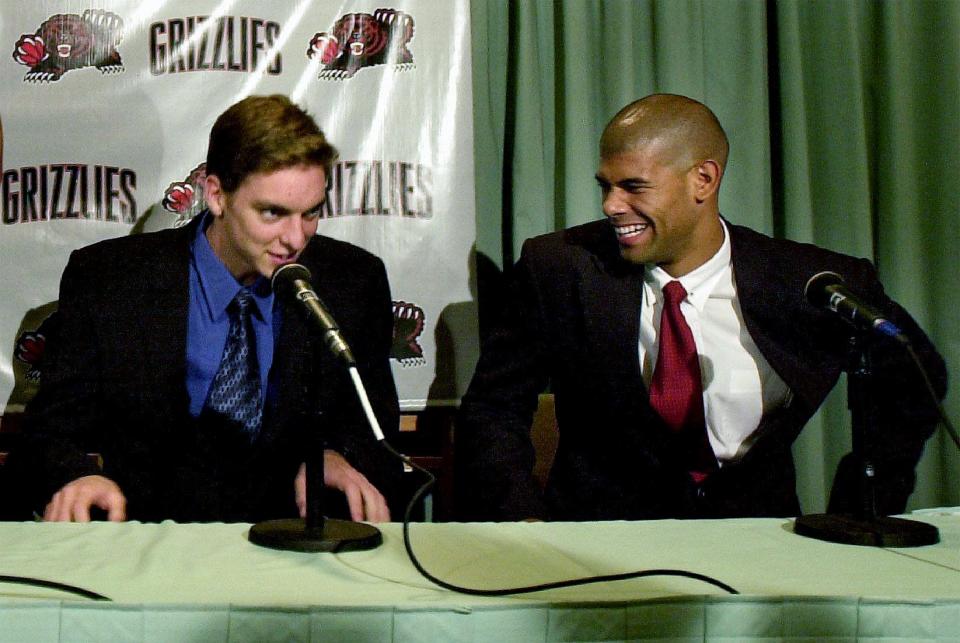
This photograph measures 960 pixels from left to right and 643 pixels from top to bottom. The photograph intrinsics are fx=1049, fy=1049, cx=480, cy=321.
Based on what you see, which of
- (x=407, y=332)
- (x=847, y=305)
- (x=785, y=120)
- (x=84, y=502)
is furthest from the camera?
(x=785, y=120)

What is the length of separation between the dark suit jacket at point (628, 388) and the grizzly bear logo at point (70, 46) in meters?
1.08

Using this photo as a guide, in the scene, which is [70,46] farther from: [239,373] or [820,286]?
[820,286]

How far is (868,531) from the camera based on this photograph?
51.0 inches

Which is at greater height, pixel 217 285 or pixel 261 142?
pixel 261 142

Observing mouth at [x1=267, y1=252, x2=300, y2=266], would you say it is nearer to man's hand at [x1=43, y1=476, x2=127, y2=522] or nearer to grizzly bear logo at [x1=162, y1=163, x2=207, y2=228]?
grizzly bear logo at [x1=162, y1=163, x2=207, y2=228]

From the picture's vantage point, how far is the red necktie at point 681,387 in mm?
1954

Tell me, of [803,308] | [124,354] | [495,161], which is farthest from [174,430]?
[803,308]

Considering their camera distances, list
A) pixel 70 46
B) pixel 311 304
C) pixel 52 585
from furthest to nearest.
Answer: pixel 70 46
pixel 311 304
pixel 52 585

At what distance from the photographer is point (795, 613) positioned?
0.95 m

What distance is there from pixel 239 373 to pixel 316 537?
81 centimetres

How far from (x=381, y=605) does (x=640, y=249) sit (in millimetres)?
1262

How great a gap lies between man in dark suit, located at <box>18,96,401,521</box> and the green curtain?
0.71 meters

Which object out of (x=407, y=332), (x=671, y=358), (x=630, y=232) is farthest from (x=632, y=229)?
(x=407, y=332)

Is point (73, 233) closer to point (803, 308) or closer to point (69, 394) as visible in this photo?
point (69, 394)
